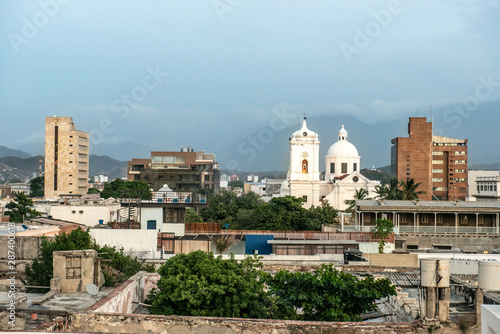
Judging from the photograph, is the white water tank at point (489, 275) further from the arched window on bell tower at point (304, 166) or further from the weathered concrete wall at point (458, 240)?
the arched window on bell tower at point (304, 166)

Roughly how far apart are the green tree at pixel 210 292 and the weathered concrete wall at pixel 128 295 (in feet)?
3.11

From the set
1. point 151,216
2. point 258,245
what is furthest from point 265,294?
point 151,216

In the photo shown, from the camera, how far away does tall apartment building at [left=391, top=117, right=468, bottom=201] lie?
421 ft

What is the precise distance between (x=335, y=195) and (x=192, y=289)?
3045 inches

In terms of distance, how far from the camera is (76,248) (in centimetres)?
2462

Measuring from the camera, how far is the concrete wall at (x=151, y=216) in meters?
36.6

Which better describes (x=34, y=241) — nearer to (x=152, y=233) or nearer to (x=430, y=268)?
(x=152, y=233)

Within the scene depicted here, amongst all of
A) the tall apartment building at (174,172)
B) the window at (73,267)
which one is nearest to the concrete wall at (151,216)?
the window at (73,267)

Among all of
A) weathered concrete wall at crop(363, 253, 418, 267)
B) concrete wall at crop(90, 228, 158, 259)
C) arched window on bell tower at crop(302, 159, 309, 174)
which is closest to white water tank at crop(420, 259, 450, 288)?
weathered concrete wall at crop(363, 253, 418, 267)

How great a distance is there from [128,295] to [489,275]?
37.4 ft

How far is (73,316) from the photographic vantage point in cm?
1667

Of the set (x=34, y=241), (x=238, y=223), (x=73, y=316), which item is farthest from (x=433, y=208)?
(x=73, y=316)

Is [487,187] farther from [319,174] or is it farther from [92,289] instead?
[92,289]

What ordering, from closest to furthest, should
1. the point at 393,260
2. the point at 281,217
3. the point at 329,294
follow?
the point at 329,294
the point at 393,260
the point at 281,217
